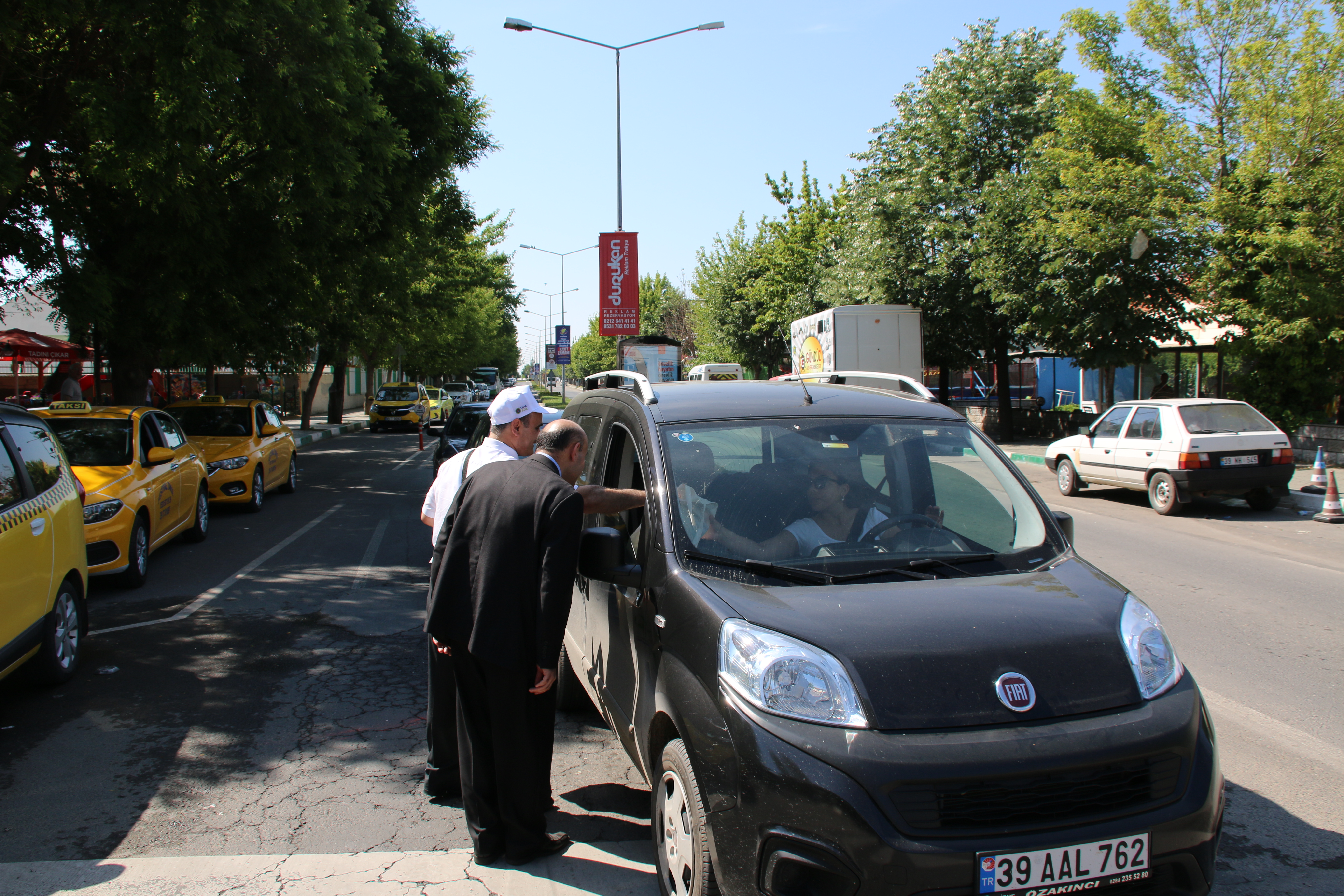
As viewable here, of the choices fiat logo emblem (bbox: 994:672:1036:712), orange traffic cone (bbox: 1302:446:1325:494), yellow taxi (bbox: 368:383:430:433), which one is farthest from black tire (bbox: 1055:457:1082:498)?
yellow taxi (bbox: 368:383:430:433)

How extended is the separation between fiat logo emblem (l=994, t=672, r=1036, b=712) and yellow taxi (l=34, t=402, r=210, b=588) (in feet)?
24.4

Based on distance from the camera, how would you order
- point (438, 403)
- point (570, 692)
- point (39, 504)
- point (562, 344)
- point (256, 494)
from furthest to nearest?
1. point (562, 344)
2. point (438, 403)
3. point (256, 494)
4. point (39, 504)
5. point (570, 692)

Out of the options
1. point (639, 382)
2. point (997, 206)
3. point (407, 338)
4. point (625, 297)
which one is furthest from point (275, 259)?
point (407, 338)

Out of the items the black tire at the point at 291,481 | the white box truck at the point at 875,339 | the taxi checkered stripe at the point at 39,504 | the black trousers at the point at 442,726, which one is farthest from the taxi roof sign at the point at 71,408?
the white box truck at the point at 875,339

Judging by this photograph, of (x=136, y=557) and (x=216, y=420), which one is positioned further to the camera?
(x=216, y=420)

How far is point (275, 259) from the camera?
15.2 metres

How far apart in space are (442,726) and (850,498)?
201cm

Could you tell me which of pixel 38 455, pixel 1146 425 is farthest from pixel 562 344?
pixel 38 455

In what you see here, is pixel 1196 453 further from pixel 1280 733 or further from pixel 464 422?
pixel 464 422

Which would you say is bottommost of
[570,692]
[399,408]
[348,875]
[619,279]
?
[348,875]

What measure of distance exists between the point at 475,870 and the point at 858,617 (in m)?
1.86

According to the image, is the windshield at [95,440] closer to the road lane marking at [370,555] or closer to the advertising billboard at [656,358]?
the road lane marking at [370,555]

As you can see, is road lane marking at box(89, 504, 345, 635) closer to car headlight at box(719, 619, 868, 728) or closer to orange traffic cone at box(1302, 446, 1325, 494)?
car headlight at box(719, 619, 868, 728)

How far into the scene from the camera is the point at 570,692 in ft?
16.5
